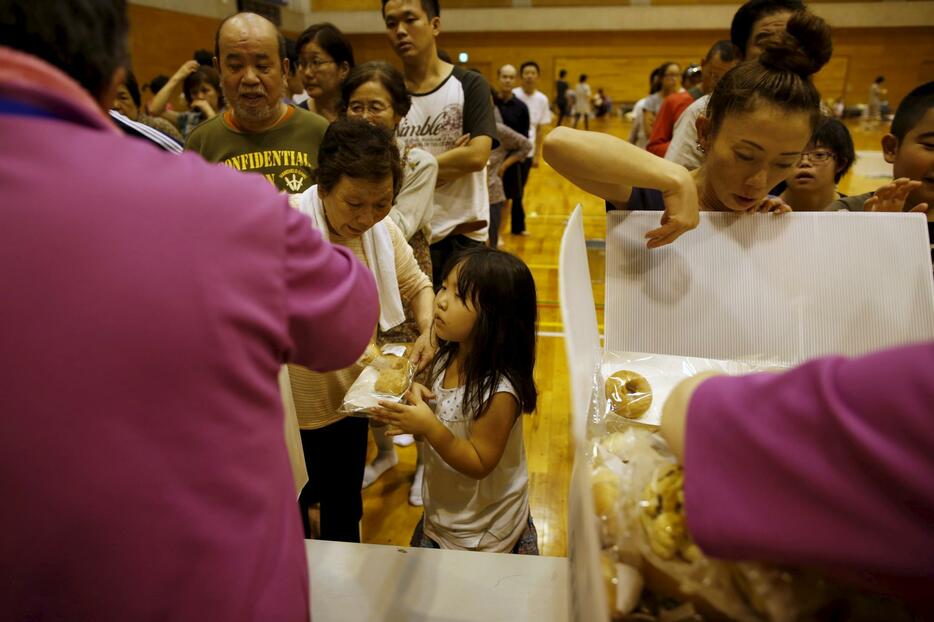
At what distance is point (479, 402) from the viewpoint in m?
1.24

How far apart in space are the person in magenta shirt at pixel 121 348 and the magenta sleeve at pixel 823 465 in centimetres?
42

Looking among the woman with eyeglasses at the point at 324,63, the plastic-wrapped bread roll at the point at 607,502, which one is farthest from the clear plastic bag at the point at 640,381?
the woman with eyeglasses at the point at 324,63

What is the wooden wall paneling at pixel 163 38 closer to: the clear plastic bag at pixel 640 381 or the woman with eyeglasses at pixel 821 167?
the woman with eyeglasses at pixel 821 167

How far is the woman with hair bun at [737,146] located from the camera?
39.0 inches

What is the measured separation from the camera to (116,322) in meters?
0.46

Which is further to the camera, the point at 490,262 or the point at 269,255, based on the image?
the point at 490,262

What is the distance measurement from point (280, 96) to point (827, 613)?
1824 millimetres

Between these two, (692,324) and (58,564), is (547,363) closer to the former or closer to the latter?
(692,324)

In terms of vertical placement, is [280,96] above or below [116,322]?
above

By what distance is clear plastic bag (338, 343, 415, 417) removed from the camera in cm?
109

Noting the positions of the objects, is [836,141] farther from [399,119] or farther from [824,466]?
[824,466]

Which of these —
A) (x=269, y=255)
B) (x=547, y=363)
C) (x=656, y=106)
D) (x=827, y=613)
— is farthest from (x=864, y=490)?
(x=656, y=106)

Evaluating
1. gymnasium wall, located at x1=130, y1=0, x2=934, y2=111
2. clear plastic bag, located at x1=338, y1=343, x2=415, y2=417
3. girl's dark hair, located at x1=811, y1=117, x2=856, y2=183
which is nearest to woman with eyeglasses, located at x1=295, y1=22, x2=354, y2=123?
clear plastic bag, located at x1=338, y1=343, x2=415, y2=417

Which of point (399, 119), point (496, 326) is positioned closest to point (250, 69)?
point (399, 119)
